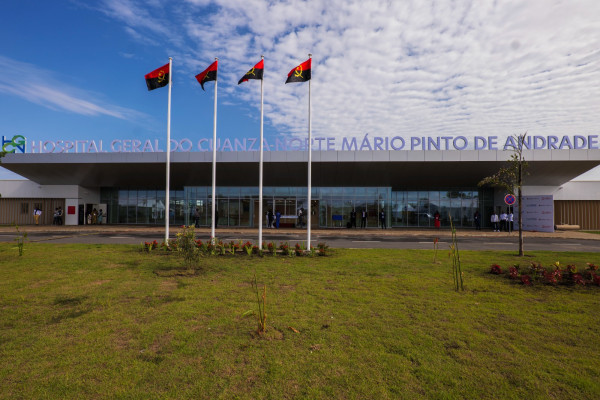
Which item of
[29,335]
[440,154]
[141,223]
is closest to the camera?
[29,335]

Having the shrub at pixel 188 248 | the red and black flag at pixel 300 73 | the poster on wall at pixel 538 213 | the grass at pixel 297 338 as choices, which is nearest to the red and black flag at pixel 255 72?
the red and black flag at pixel 300 73

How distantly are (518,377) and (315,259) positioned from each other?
8.15m

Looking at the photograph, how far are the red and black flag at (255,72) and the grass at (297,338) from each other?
26.8 feet

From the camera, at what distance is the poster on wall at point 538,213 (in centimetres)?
2589

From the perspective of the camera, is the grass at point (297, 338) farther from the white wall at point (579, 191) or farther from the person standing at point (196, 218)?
the white wall at point (579, 191)

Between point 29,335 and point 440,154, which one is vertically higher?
point 440,154

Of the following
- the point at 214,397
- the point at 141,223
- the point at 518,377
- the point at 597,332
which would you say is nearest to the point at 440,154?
the point at 597,332

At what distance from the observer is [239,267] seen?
9.80 m

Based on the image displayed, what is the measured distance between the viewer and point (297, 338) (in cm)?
454

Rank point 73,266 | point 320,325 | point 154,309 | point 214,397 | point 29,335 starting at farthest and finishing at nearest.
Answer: point 73,266
point 154,309
point 320,325
point 29,335
point 214,397

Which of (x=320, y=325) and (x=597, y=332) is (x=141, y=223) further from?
(x=597, y=332)

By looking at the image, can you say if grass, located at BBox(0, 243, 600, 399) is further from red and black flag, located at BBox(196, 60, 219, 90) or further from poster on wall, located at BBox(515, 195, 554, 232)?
poster on wall, located at BBox(515, 195, 554, 232)

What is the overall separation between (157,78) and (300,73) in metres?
6.17

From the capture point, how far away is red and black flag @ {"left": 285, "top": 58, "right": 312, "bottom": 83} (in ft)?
41.8
